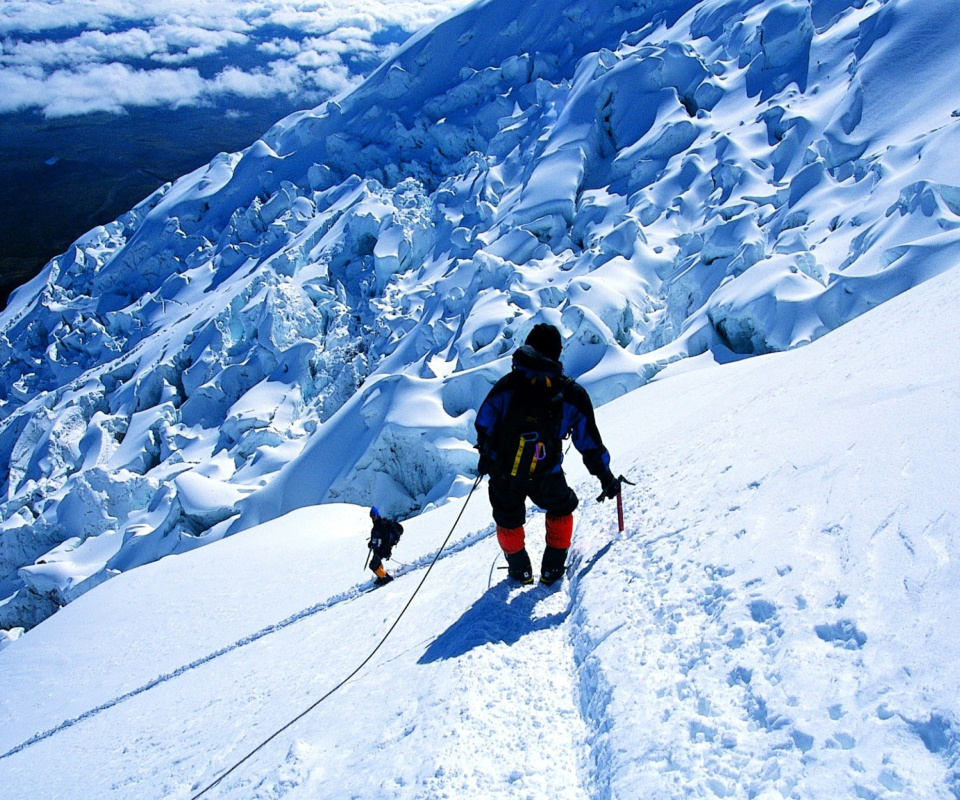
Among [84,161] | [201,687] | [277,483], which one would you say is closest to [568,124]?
[277,483]

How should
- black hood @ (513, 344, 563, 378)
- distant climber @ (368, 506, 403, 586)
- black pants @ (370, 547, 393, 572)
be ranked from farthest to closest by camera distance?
distant climber @ (368, 506, 403, 586) < black pants @ (370, 547, 393, 572) < black hood @ (513, 344, 563, 378)

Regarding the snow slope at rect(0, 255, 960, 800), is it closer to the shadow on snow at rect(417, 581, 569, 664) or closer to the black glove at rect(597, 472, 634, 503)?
the shadow on snow at rect(417, 581, 569, 664)

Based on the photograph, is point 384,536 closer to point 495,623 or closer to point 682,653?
point 495,623

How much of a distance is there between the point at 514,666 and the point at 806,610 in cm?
109

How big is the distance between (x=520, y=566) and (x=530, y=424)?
76cm

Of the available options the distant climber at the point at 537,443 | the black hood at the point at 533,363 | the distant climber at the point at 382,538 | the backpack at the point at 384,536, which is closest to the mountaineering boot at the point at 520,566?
the distant climber at the point at 537,443

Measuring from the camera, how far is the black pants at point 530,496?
2926 mm

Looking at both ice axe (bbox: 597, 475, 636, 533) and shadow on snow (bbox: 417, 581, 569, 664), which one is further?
ice axe (bbox: 597, 475, 636, 533)

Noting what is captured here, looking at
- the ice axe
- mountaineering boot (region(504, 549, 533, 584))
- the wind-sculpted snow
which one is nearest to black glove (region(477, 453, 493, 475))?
mountaineering boot (region(504, 549, 533, 584))

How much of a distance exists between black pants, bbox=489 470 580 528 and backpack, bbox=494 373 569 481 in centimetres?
7

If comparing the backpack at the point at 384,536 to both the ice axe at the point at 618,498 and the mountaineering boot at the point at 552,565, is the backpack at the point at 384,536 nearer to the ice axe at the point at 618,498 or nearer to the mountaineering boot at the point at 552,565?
the mountaineering boot at the point at 552,565

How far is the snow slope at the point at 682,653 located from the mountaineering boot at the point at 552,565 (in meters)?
0.08

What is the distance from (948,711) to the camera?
4.31 feet

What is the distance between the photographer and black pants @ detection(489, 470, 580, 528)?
2.93m
